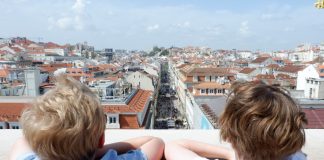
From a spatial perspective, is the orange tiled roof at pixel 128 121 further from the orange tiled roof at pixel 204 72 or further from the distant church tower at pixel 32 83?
the orange tiled roof at pixel 204 72

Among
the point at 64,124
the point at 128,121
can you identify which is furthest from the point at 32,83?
the point at 64,124

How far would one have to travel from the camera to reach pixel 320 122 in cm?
745

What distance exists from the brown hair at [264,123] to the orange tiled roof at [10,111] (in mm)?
16679

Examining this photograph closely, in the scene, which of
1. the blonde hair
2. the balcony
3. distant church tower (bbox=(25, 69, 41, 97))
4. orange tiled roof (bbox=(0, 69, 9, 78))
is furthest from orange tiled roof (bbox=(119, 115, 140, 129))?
orange tiled roof (bbox=(0, 69, 9, 78))

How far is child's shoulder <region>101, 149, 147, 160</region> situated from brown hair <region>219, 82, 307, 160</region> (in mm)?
414

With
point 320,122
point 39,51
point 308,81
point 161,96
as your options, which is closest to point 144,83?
point 161,96

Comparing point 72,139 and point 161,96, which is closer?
point 72,139

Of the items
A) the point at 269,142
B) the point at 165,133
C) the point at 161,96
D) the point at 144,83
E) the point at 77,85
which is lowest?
the point at 161,96

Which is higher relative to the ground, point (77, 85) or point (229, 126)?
point (77, 85)

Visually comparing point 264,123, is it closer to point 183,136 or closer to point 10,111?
point 183,136

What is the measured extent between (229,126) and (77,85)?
639 mm

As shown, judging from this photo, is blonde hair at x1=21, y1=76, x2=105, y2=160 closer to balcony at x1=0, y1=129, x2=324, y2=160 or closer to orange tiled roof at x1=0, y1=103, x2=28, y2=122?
balcony at x1=0, y1=129, x2=324, y2=160

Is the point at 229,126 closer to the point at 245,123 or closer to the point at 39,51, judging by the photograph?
the point at 245,123

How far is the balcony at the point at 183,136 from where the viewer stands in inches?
76.3
